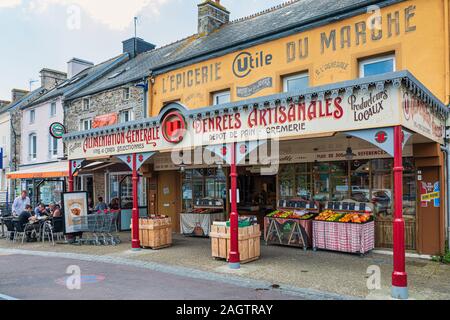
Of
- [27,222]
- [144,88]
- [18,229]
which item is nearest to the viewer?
[18,229]

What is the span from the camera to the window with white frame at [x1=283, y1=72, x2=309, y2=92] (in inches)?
420

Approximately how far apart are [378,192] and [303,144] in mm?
2282

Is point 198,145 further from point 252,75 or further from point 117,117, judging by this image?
point 117,117

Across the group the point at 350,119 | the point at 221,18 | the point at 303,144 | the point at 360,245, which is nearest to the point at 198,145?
the point at 303,144

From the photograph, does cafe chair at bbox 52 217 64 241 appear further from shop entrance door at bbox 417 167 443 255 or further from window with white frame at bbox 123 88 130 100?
shop entrance door at bbox 417 167 443 255

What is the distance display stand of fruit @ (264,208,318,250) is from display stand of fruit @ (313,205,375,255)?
0.24m

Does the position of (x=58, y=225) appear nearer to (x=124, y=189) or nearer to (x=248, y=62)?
(x=124, y=189)

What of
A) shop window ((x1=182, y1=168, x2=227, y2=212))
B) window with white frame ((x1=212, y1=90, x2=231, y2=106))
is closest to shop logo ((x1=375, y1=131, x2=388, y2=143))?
window with white frame ((x1=212, y1=90, x2=231, y2=106))

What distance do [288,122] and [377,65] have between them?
3688mm

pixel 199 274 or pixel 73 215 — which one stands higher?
pixel 73 215

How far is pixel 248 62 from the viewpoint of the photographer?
38.6ft

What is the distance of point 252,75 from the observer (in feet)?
38.2

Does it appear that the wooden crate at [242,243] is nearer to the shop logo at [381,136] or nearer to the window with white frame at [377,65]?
the shop logo at [381,136]

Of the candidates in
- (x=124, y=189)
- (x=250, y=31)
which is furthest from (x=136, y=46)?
(x=250, y=31)
